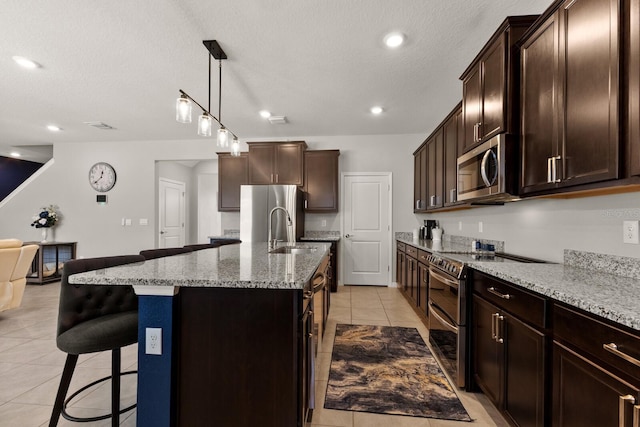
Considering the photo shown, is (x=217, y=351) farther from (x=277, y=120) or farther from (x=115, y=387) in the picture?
(x=277, y=120)

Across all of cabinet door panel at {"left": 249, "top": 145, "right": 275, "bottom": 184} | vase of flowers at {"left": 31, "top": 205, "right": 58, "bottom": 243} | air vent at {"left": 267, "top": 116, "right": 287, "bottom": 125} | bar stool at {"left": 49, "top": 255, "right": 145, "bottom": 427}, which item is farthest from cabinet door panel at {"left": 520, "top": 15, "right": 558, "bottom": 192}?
vase of flowers at {"left": 31, "top": 205, "right": 58, "bottom": 243}

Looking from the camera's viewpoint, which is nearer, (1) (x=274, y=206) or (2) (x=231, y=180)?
(1) (x=274, y=206)

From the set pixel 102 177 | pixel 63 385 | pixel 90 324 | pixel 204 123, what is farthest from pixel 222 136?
pixel 102 177

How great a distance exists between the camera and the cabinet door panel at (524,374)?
1.29 meters

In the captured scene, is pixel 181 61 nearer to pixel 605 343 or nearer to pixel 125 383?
pixel 125 383

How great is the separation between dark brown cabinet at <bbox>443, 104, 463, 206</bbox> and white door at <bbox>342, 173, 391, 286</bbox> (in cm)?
178

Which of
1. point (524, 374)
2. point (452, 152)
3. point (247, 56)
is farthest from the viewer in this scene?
point (452, 152)

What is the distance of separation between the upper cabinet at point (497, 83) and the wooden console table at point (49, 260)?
6934 millimetres

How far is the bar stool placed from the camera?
1.41 m

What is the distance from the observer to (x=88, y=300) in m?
1.58

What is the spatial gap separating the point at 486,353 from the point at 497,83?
70.6 inches

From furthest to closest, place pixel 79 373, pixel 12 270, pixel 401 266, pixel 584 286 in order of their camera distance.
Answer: pixel 401 266, pixel 12 270, pixel 79 373, pixel 584 286

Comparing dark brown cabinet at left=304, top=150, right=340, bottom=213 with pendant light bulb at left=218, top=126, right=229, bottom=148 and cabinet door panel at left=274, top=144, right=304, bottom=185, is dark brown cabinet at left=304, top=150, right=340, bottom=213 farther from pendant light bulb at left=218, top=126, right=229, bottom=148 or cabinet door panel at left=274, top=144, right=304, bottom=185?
pendant light bulb at left=218, top=126, right=229, bottom=148

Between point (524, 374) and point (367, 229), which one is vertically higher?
point (367, 229)
